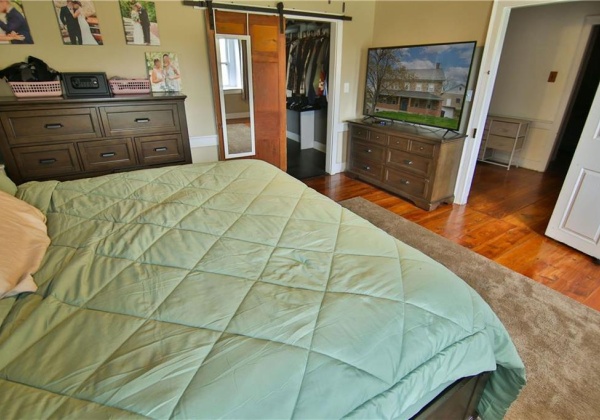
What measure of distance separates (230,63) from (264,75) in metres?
0.40

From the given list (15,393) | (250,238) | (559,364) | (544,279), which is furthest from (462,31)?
(15,393)

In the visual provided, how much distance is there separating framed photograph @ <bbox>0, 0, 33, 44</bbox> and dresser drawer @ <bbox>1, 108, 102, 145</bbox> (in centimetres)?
73

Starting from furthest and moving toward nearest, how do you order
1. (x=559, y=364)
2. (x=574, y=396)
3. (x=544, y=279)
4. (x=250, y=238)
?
1. (x=544, y=279)
2. (x=559, y=364)
3. (x=574, y=396)
4. (x=250, y=238)

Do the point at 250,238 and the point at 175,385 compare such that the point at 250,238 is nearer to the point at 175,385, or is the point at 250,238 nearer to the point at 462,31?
the point at 175,385

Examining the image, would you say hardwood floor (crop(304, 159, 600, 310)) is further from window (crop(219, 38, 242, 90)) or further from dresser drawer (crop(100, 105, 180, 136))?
dresser drawer (crop(100, 105, 180, 136))

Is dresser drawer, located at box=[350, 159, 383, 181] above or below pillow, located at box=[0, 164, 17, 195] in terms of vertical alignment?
below

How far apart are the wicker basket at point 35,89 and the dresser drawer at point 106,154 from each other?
480 mm

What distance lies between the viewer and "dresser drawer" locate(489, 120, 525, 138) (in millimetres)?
Result: 4562

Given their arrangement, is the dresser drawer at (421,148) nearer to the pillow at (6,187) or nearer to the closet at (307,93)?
the closet at (307,93)

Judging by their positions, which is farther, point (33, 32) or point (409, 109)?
point (409, 109)

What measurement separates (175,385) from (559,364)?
6.30 ft

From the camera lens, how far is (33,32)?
8.31ft

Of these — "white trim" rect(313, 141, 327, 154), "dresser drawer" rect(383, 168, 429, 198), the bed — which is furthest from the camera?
"white trim" rect(313, 141, 327, 154)

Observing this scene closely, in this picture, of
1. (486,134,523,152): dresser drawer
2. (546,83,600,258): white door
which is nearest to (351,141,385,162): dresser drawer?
(546,83,600,258): white door
